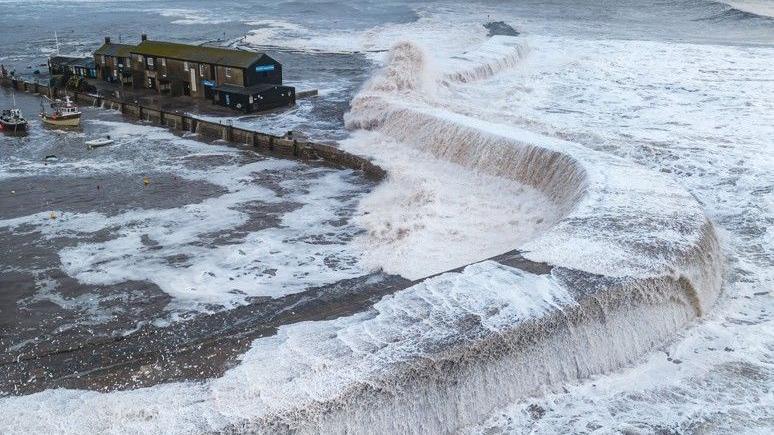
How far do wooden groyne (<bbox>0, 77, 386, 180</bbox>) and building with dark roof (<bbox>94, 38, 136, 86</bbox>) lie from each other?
3784 millimetres

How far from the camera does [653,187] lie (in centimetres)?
2116

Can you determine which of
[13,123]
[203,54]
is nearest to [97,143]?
[13,123]

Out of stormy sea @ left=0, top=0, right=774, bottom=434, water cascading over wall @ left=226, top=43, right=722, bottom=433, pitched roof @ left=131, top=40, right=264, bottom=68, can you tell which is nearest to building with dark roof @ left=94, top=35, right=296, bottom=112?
pitched roof @ left=131, top=40, right=264, bottom=68

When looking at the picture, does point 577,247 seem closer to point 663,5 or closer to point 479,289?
point 479,289

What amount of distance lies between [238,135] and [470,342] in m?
21.9

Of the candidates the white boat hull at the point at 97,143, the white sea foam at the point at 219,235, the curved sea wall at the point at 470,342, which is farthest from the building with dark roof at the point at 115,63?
the curved sea wall at the point at 470,342

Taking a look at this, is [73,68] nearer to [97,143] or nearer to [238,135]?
[97,143]

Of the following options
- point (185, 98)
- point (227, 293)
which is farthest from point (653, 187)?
point (185, 98)

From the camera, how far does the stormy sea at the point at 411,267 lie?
12484mm

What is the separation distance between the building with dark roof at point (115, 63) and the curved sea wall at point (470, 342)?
3504cm

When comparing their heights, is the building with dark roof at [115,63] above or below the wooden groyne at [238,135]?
above

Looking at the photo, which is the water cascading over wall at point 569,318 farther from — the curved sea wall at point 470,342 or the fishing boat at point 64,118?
the fishing boat at point 64,118

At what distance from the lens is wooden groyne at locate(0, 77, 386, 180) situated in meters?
28.7

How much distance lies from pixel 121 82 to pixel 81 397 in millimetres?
38620
